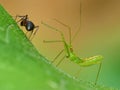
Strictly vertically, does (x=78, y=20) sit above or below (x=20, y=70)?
below

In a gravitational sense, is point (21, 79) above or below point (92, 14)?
above

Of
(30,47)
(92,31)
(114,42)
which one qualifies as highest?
(30,47)

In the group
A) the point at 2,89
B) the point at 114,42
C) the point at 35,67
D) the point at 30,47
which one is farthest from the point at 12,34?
the point at 114,42

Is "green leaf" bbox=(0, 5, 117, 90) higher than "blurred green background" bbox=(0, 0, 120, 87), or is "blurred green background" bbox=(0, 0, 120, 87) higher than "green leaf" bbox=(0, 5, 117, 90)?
"green leaf" bbox=(0, 5, 117, 90)

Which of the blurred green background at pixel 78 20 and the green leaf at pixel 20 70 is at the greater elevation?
the green leaf at pixel 20 70

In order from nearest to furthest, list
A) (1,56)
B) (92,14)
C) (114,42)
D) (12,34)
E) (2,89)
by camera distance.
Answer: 1. (2,89)
2. (1,56)
3. (12,34)
4. (114,42)
5. (92,14)

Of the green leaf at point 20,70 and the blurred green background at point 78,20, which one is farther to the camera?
the blurred green background at point 78,20

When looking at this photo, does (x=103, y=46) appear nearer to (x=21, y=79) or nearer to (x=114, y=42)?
(x=114, y=42)

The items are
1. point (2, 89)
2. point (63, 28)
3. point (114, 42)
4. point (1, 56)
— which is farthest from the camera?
point (63, 28)

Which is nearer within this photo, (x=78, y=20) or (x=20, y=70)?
(x=20, y=70)

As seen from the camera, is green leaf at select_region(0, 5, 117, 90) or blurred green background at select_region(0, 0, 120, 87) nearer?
green leaf at select_region(0, 5, 117, 90)

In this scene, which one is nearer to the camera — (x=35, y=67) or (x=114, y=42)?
(x=35, y=67)
